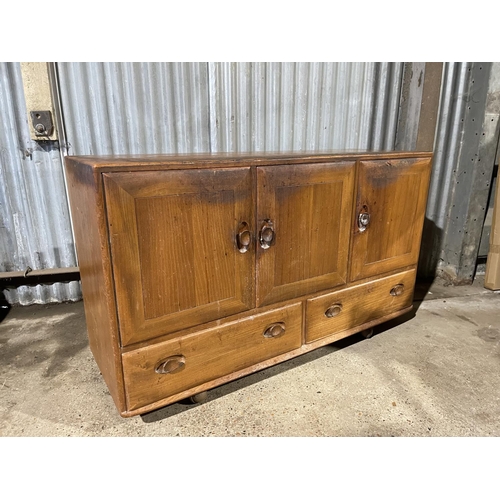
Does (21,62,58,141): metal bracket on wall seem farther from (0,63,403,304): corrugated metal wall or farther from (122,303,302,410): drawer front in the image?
(122,303,302,410): drawer front

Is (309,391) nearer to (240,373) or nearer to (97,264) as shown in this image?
(240,373)

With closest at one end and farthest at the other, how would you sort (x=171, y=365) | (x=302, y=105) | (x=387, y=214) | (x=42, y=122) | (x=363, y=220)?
(x=171, y=365), (x=363, y=220), (x=387, y=214), (x=42, y=122), (x=302, y=105)

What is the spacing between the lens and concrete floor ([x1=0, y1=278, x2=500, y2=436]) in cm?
160

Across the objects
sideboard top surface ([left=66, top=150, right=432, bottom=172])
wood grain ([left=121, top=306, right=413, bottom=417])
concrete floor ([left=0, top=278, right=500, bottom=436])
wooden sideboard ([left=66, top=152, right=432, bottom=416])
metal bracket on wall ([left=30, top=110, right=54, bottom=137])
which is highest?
metal bracket on wall ([left=30, top=110, right=54, bottom=137])

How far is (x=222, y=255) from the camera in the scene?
5.08ft

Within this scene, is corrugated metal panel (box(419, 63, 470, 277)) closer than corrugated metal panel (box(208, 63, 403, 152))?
No

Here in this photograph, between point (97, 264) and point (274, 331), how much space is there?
85cm

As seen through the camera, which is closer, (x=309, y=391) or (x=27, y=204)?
(x=309, y=391)

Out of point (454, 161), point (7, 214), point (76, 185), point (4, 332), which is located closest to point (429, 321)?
point (454, 161)

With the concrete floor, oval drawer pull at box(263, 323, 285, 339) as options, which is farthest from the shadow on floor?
oval drawer pull at box(263, 323, 285, 339)

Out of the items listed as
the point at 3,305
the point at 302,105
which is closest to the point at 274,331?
the point at 302,105

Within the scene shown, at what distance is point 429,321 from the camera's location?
2.55 m

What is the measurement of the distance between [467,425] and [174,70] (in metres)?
2.58

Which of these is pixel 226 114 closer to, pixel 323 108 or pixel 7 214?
pixel 323 108
